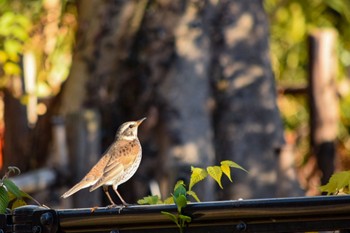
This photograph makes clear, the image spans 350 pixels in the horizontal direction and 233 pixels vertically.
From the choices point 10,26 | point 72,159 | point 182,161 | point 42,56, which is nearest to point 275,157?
point 182,161

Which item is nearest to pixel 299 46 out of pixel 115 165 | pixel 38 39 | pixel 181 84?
pixel 38 39

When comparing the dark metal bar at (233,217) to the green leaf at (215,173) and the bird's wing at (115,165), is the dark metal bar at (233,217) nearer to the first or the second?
the green leaf at (215,173)

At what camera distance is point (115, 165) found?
4.18 metres

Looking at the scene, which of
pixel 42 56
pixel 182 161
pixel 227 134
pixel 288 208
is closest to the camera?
pixel 288 208

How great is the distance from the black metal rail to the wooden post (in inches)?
329

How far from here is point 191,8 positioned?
8258 mm

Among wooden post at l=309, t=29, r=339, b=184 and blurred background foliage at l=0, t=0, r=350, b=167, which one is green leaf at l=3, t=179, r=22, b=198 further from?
wooden post at l=309, t=29, r=339, b=184

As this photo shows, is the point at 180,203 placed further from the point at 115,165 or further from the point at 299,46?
the point at 299,46

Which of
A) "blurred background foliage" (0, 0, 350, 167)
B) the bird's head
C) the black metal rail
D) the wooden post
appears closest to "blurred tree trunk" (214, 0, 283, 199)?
the wooden post

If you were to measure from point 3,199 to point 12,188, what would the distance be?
0.11 m

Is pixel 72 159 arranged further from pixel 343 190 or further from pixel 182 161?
pixel 343 190

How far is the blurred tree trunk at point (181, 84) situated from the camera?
8.02 meters

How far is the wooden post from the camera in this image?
1102cm

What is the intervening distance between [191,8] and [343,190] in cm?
527
